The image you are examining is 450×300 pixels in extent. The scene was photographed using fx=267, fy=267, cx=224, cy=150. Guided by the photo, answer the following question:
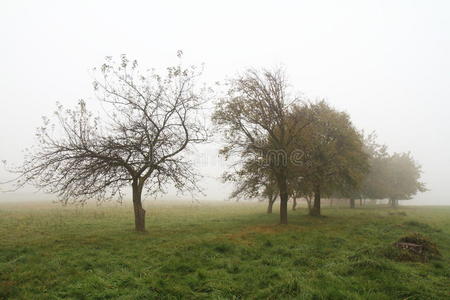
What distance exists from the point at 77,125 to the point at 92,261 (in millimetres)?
9002

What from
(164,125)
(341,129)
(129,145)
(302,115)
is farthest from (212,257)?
(341,129)

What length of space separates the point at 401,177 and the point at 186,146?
49959mm

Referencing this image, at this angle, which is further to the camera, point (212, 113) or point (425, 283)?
point (212, 113)

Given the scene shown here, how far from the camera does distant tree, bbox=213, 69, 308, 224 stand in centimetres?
2227

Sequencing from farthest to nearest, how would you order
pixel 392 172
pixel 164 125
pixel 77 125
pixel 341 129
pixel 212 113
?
pixel 392 172
pixel 341 129
pixel 212 113
pixel 164 125
pixel 77 125

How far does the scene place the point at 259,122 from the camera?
73.1ft

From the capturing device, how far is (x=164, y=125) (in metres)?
19.7

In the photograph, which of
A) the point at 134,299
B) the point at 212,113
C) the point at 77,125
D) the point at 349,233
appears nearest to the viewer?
the point at 134,299

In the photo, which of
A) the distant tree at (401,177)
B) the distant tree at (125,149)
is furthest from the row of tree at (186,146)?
the distant tree at (401,177)

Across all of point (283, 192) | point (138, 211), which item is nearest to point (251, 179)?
point (283, 192)

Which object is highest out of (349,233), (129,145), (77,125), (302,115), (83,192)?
(302,115)

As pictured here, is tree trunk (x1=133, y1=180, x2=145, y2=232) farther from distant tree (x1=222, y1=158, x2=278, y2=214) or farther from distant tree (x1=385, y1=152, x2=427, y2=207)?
distant tree (x1=385, y1=152, x2=427, y2=207)

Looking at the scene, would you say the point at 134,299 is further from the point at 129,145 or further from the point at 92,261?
the point at 129,145

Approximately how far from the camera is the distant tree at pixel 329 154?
2372 cm
